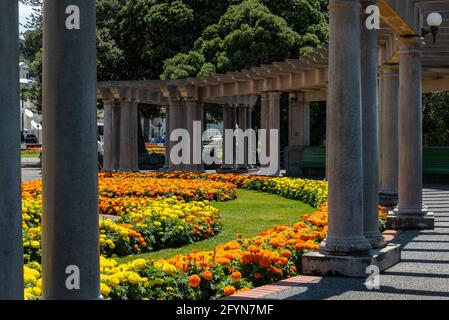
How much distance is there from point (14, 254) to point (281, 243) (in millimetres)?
6291

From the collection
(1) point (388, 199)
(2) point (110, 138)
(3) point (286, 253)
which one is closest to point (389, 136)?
(1) point (388, 199)

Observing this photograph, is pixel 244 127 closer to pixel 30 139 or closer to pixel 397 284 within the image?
pixel 397 284

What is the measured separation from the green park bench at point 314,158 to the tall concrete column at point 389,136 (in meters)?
17.1

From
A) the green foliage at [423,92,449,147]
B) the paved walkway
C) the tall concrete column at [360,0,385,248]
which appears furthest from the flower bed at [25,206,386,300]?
the green foliage at [423,92,449,147]

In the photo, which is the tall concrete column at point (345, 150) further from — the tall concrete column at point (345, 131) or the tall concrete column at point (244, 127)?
the tall concrete column at point (244, 127)

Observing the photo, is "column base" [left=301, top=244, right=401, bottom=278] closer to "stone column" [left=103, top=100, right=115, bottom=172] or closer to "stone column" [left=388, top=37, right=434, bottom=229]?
"stone column" [left=388, top=37, right=434, bottom=229]

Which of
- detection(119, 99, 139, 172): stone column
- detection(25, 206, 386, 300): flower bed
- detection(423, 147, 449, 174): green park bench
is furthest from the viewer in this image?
detection(119, 99, 139, 172): stone column

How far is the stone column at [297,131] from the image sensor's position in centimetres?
3741

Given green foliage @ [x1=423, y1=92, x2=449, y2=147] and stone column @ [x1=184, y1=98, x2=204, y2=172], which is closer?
stone column @ [x1=184, y1=98, x2=204, y2=172]

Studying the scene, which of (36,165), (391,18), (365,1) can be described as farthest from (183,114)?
(365,1)

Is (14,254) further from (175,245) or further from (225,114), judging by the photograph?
(225,114)

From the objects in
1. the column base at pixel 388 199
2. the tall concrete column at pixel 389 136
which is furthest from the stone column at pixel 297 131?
the column base at pixel 388 199

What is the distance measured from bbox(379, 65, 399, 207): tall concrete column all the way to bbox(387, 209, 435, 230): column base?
2.85 m

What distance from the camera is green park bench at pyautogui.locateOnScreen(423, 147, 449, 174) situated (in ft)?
109
